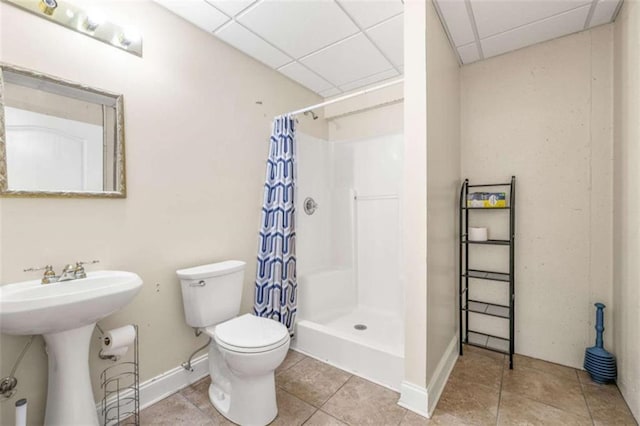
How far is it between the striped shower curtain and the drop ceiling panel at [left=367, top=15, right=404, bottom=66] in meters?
0.83

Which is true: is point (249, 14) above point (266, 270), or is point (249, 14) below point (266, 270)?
above

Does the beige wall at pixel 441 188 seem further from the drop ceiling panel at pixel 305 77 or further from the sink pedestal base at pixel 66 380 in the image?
the sink pedestal base at pixel 66 380

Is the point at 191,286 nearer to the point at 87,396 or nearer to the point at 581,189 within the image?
the point at 87,396

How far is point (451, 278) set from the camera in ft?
6.84

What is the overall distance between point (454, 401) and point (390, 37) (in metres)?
2.35

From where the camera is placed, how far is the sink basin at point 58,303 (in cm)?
100

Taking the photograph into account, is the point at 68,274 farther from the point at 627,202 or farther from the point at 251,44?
the point at 627,202

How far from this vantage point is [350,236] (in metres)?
2.96

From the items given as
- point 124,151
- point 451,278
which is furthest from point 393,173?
point 124,151

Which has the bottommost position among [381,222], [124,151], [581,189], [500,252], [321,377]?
[321,377]

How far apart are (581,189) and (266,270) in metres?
2.28

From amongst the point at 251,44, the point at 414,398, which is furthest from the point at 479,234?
the point at 251,44

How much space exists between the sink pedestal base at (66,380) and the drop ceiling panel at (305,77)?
7.21 ft

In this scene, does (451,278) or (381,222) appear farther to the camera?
(381,222)
